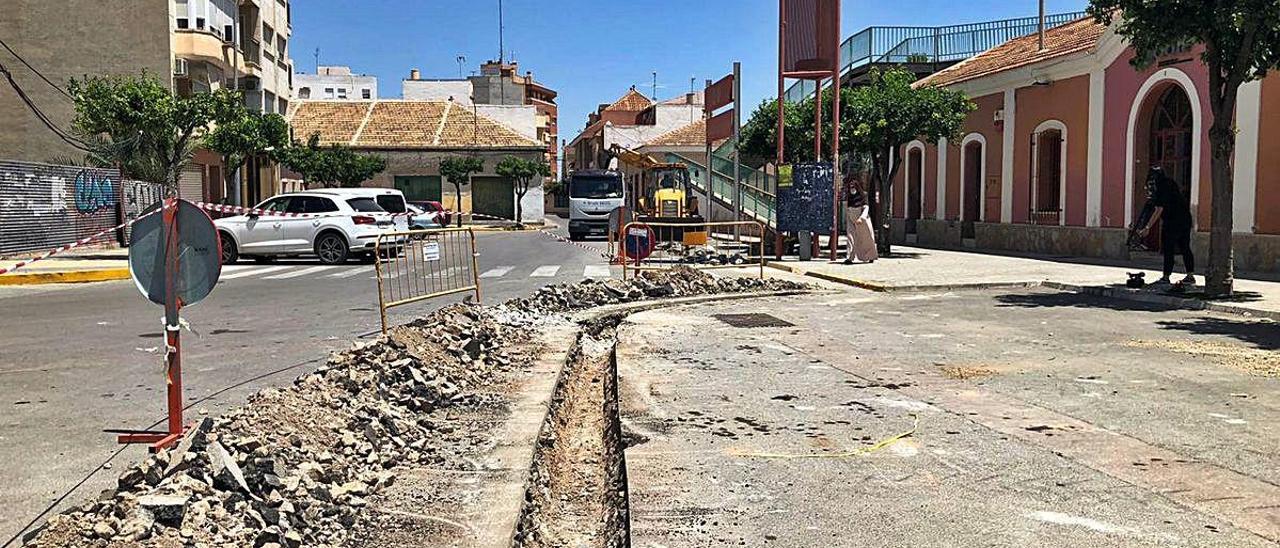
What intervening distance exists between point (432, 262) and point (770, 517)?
335 inches

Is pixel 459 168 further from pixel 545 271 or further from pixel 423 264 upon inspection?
pixel 423 264

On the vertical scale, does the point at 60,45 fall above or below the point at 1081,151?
above

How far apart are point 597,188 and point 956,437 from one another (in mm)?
31189

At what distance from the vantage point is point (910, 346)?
9680 mm

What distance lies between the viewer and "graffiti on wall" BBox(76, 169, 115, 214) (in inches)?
1045

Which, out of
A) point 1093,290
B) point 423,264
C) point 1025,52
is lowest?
point 1093,290

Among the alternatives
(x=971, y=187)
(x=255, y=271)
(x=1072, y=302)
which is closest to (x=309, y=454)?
(x=1072, y=302)

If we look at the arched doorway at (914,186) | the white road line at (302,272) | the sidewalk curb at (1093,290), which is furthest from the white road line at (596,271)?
the arched doorway at (914,186)

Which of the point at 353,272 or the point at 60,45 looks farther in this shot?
the point at 60,45

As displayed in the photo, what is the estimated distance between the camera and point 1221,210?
13586 millimetres

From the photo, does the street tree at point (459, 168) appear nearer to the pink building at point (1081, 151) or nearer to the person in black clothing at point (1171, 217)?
the pink building at point (1081, 151)

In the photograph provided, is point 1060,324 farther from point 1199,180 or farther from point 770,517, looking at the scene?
point 1199,180

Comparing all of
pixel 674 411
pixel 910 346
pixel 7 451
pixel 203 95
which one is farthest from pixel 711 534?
pixel 203 95

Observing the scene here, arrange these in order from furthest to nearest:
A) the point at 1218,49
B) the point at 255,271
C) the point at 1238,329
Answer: the point at 255,271
the point at 1218,49
the point at 1238,329
